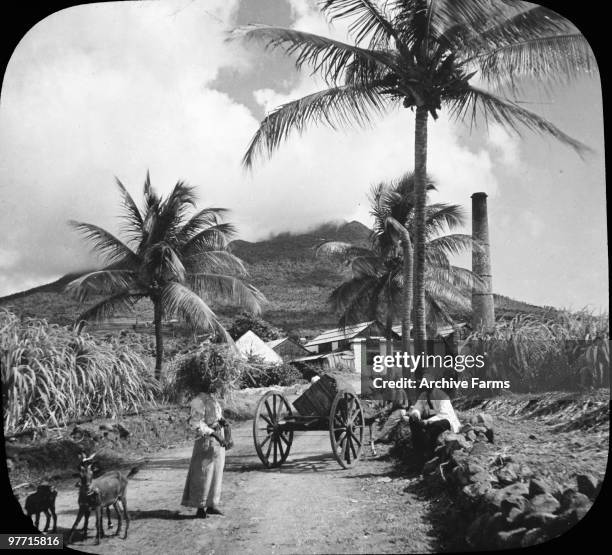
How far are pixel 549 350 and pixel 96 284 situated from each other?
348 centimetres

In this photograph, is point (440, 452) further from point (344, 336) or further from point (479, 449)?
point (344, 336)

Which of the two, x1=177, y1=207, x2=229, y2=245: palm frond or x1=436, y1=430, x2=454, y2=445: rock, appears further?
x1=436, y1=430, x2=454, y2=445: rock

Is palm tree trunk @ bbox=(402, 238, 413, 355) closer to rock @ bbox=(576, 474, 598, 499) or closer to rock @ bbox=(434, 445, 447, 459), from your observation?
rock @ bbox=(434, 445, 447, 459)

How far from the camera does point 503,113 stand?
4527 mm

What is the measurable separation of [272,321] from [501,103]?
8.66ft

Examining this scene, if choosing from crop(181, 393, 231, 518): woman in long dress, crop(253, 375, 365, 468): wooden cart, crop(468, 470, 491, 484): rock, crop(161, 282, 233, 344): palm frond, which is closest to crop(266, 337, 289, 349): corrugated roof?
crop(161, 282, 233, 344): palm frond

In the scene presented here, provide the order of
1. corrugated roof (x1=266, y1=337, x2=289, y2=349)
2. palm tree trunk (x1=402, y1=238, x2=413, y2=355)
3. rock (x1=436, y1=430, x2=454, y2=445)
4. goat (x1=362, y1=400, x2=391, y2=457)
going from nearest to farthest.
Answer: corrugated roof (x1=266, y1=337, x2=289, y2=349) → rock (x1=436, y1=430, x2=454, y2=445) → palm tree trunk (x1=402, y1=238, x2=413, y2=355) → goat (x1=362, y1=400, x2=391, y2=457)

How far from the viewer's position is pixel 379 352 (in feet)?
14.5

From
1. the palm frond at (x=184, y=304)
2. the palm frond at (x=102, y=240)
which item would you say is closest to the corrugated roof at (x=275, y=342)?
the palm frond at (x=184, y=304)

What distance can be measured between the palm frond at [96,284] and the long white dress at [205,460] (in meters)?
1.11

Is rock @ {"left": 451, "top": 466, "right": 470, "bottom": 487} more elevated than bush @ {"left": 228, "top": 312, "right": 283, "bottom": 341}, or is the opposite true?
bush @ {"left": 228, "top": 312, "right": 283, "bottom": 341}

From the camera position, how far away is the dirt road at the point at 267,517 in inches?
141

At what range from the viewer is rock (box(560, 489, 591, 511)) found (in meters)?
3.42

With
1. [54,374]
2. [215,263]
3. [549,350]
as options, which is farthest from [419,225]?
[54,374]
